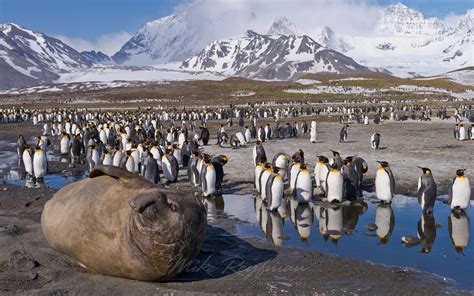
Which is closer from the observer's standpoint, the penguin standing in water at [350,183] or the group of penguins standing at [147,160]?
the penguin standing in water at [350,183]

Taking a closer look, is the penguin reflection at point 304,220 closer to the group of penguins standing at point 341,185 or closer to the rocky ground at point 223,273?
the group of penguins standing at point 341,185

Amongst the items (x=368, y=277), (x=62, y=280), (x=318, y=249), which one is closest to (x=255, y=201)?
(x=318, y=249)

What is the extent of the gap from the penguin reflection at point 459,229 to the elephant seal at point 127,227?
4.70m

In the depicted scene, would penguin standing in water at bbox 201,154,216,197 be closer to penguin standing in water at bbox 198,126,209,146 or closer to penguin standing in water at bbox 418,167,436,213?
penguin standing in water at bbox 418,167,436,213

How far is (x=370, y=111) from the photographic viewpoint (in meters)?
53.6

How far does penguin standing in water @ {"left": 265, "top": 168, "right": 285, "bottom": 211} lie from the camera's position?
10.6 m

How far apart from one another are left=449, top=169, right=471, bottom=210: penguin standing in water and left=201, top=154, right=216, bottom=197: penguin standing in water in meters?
5.30

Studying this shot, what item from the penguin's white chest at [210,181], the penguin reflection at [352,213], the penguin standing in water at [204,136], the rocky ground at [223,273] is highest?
the penguin standing in water at [204,136]

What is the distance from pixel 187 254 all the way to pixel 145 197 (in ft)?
3.00

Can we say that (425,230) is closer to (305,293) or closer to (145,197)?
(305,293)

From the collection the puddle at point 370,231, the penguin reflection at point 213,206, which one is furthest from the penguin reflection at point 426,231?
the penguin reflection at point 213,206

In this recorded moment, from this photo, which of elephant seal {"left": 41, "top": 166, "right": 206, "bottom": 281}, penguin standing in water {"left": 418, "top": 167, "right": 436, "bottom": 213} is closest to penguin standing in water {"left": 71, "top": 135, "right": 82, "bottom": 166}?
elephant seal {"left": 41, "top": 166, "right": 206, "bottom": 281}

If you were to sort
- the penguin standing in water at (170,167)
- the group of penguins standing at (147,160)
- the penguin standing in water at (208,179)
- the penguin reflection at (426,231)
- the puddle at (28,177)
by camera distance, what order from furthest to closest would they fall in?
the puddle at (28,177) < the penguin standing in water at (170,167) < the group of penguins standing at (147,160) < the penguin standing in water at (208,179) < the penguin reflection at (426,231)

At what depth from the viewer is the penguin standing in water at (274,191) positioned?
10555 millimetres
